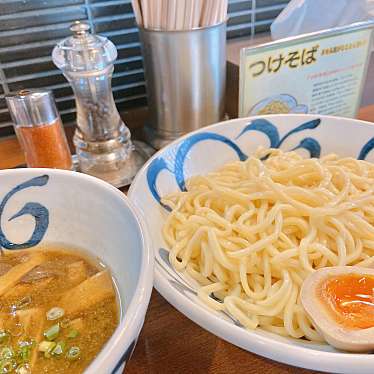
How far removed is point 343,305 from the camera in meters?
0.68

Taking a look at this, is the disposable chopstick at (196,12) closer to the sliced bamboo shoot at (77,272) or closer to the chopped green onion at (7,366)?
the sliced bamboo shoot at (77,272)

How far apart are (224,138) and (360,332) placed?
0.68 meters

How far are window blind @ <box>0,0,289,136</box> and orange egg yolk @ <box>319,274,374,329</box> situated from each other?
1077 mm

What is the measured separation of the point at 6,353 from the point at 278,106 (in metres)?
1.02

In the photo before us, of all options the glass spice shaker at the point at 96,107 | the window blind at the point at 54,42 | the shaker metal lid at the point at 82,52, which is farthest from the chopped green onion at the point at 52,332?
the window blind at the point at 54,42

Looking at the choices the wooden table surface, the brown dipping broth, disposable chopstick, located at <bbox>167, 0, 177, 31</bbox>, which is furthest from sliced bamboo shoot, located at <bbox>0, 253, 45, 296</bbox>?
disposable chopstick, located at <bbox>167, 0, 177, 31</bbox>

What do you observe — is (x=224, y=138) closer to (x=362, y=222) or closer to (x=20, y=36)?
(x=362, y=222)

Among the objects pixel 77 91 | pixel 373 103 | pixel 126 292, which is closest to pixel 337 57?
pixel 373 103

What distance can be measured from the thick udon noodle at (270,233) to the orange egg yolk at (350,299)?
2.5 inches

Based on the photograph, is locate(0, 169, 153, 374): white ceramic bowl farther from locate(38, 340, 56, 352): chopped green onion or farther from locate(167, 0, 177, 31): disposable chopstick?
locate(167, 0, 177, 31): disposable chopstick

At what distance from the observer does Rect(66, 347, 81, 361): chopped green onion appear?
0.55 m

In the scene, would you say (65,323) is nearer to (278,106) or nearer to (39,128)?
(39,128)

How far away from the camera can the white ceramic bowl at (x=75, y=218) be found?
60 centimetres

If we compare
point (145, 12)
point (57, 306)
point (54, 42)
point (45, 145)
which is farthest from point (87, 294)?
point (54, 42)
